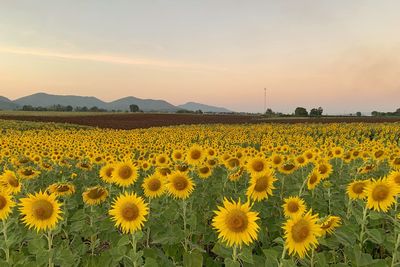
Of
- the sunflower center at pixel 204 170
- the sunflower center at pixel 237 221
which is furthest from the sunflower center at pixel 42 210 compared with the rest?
the sunflower center at pixel 204 170

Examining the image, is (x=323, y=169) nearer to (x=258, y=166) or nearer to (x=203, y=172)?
(x=258, y=166)

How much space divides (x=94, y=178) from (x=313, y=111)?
96.1 metres

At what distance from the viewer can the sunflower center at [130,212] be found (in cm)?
404

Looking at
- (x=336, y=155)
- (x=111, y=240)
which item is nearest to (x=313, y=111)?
(x=336, y=155)

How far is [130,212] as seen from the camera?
4.04 m

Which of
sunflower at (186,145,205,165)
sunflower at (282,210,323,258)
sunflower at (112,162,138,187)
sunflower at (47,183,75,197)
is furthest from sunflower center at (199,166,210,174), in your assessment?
sunflower at (282,210,323,258)

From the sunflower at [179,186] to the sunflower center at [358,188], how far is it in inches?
91.0

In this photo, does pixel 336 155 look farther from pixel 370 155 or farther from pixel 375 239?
pixel 375 239

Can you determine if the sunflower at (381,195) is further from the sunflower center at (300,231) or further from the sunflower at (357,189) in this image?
the sunflower center at (300,231)

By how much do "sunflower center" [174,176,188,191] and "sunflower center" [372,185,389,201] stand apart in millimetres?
2501

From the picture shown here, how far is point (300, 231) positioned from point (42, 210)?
9.23 ft

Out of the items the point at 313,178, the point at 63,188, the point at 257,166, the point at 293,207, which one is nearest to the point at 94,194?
the point at 63,188

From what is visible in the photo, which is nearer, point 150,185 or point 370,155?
point 150,185

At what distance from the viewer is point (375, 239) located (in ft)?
13.4
